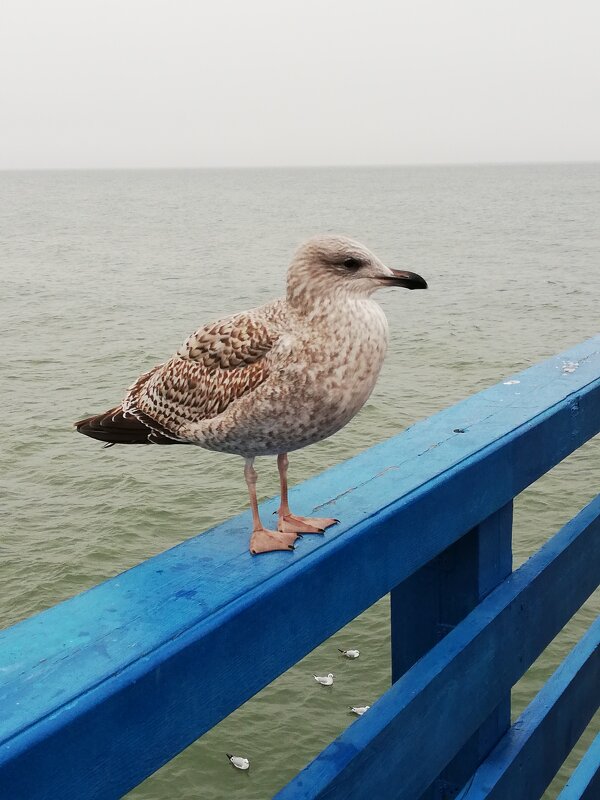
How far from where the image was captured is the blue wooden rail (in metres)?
1.22

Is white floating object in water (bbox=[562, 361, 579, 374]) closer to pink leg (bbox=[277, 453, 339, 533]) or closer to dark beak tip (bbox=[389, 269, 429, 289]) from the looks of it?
dark beak tip (bbox=[389, 269, 429, 289])

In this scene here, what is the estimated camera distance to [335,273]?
1.97m

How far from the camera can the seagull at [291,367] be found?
6.21 ft

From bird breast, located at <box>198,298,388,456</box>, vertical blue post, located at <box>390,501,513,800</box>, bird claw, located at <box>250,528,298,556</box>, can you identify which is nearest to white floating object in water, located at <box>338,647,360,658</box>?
vertical blue post, located at <box>390,501,513,800</box>

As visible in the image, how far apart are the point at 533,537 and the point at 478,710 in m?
10.5

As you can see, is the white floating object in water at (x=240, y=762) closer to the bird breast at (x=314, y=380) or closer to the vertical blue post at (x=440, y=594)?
the vertical blue post at (x=440, y=594)

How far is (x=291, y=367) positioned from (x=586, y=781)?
1.68 metres

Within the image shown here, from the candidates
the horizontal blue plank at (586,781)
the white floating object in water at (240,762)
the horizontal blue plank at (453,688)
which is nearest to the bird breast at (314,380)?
the horizontal blue plank at (453,688)

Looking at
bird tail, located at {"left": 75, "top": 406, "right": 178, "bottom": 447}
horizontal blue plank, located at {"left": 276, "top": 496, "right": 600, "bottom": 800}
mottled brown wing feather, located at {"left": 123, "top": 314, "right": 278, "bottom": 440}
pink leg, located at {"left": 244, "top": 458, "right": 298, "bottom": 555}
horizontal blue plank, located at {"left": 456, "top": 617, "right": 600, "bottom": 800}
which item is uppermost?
→ mottled brown wing feather, located at {"left": 123, "top": 314, "right": 278, "bottom": 440}

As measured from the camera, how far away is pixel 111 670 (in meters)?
1.24

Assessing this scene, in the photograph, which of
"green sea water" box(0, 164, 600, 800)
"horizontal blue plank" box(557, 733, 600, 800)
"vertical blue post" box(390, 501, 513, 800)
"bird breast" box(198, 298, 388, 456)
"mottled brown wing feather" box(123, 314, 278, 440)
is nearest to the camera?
"bird breast" box(198, 298, 388, 456)

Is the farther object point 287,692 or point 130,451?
point 130,451

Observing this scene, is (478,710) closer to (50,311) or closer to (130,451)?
(130,451)

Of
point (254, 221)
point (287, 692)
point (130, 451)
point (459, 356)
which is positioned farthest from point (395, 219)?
point (287, 692)
